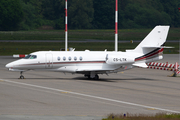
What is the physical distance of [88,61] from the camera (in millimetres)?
35062

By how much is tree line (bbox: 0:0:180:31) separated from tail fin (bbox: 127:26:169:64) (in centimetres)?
10798

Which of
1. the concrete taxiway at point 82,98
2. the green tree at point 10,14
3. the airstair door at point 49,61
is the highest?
the green tree at point 10,14

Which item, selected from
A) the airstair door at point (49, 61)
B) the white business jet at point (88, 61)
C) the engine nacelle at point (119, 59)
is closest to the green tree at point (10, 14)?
the white business jet at point (88, 61)

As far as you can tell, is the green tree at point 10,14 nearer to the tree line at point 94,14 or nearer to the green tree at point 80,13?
the tree line at point 94,14

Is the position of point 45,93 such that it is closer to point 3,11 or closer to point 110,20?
point 3,11

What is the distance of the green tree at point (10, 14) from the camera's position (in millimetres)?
133250

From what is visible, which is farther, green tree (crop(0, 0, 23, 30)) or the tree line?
the tree line

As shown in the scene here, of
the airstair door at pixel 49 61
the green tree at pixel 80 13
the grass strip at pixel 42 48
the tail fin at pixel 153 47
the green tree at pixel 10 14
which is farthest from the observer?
the green tree at pixel 80 13

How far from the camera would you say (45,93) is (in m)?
26.0

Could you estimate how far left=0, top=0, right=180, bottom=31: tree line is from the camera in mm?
147625

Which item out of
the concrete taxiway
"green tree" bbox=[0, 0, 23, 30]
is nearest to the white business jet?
the concrete taxiway

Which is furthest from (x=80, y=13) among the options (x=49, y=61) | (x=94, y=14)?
(x=49, y=61)

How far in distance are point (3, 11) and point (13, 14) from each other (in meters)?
4.26

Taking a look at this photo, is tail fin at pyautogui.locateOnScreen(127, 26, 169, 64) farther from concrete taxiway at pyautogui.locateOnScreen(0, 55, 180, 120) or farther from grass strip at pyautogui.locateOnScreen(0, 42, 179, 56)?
grass strip at pyautogui.locateOnScreen(0, 42, 179, 56)
